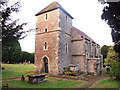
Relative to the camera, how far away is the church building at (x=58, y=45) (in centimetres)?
2191

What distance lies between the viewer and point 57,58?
69.8 ft

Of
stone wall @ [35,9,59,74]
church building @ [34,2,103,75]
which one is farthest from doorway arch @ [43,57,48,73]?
stone wall @ [35,9,59,74]

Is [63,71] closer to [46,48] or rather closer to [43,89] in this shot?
[46,48]

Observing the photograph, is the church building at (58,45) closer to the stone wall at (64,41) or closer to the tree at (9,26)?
the stone wall at (64,41)

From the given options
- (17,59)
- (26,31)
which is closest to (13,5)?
(26,31)

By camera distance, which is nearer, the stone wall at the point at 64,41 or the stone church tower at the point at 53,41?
the stone church tower at the point at 53,41

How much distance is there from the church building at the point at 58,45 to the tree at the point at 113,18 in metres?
9.28

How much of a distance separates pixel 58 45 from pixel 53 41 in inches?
52.1

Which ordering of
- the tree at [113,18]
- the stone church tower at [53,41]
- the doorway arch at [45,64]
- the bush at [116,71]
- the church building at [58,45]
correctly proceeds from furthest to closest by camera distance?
the doorway arch at [45,64]
the church building at [58,45]
the stone church tower at [53,41]
the bush at [116,71]
the tree at [113,18]

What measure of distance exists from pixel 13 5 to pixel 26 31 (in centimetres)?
250

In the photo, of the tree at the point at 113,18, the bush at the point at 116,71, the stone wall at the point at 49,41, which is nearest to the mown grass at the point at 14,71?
the stone wall at the point at 49,41

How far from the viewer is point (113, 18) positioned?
1420cm

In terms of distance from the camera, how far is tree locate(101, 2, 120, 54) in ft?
44.5

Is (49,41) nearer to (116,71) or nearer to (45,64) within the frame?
(45,64)
